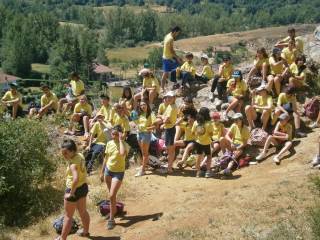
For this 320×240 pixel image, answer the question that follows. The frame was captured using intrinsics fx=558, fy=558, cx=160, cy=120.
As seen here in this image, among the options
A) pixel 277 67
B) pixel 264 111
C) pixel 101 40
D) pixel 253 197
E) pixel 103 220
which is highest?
pixel 277 67

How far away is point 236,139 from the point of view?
14016mm

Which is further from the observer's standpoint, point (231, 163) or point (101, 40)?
point (101, 40)

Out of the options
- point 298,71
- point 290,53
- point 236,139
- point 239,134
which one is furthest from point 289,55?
point 236,139

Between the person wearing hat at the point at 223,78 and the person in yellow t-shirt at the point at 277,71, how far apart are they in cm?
121

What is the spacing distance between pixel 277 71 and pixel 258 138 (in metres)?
2.27

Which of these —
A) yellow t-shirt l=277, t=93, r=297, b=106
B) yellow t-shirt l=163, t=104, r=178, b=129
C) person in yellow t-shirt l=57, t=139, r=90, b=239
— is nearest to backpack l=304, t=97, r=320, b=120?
yellow t-shirt l=277, t=93, r=297, b=106

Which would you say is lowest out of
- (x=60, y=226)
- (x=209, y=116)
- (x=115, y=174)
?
(x=60, y=226)

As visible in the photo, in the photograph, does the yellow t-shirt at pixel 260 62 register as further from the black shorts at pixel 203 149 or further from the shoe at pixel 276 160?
the black shorts at pixel 203 149

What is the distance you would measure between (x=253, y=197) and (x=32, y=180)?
18.3 feet

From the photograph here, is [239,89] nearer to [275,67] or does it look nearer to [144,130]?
[275,67]

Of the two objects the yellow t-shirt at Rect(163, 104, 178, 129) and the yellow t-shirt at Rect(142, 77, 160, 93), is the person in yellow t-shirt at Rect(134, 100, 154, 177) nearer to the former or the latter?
the yellow t-shirt at Rect(163, 104, 178, 129)

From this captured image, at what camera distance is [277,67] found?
50.9 ft

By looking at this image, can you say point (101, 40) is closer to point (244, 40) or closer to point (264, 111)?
point (244, 40)

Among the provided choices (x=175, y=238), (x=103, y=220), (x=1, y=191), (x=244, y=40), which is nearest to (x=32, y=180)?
(x=1, y=191)
